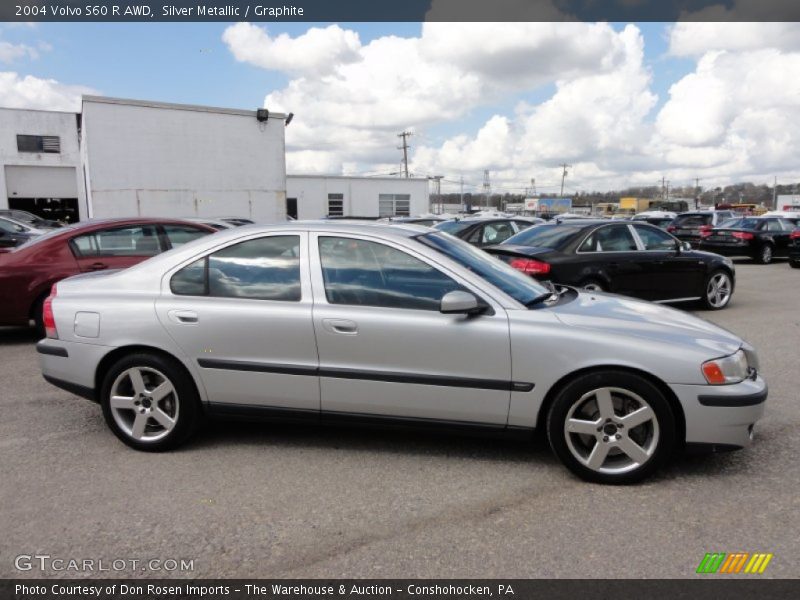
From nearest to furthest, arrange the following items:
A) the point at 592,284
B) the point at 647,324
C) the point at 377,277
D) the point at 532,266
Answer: the point at 647,324, the point at 377,277, the point at 532,266, the point at 592,284

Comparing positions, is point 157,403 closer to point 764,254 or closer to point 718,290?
point 718,290

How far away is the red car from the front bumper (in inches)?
254

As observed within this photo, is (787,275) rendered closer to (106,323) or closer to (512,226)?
(512,226)

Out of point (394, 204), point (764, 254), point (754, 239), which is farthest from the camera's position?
point (394, 204)

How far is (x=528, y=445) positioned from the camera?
4156mm

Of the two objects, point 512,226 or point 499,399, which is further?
point 512,226

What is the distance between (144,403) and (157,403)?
0.30 feet

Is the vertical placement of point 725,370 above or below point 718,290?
above

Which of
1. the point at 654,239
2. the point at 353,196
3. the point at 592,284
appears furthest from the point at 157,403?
the point at 353,196

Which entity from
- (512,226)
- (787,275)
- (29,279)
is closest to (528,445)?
(29,279)

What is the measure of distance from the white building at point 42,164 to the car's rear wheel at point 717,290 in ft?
137

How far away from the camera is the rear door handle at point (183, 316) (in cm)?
392

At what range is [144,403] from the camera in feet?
13.2
